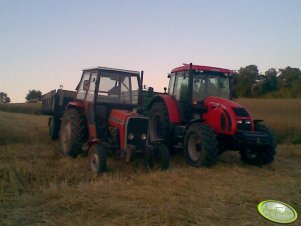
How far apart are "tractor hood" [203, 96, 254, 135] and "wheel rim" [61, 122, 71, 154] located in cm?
340

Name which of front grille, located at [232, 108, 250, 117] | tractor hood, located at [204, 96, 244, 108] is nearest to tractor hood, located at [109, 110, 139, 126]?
tractor hood, located at [204, 96, 244, 108]

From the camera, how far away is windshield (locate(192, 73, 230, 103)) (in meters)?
9.27

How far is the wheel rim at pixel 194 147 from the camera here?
8398 millimetres

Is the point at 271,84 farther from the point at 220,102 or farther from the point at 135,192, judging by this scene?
the point at 135,192

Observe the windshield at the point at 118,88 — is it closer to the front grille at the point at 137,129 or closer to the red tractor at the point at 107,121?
the red tractor at the point at 107,121

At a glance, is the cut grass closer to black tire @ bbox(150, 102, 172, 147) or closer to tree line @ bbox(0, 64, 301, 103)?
black tire @ bbox(150, 102, 172, 147)

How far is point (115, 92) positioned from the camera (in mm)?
8641

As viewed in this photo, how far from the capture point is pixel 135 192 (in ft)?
18.1

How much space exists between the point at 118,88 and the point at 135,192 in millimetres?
3642

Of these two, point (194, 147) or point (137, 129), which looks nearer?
point (137, 129)

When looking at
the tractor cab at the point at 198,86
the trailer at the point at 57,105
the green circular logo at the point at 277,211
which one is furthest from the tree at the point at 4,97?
the green circular logo at the point at 277,211

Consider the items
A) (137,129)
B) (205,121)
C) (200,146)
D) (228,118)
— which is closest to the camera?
(137,129)

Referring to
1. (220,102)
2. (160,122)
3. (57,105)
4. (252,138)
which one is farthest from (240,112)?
(57,105)

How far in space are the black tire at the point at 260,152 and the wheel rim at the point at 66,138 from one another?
4.11 meters
